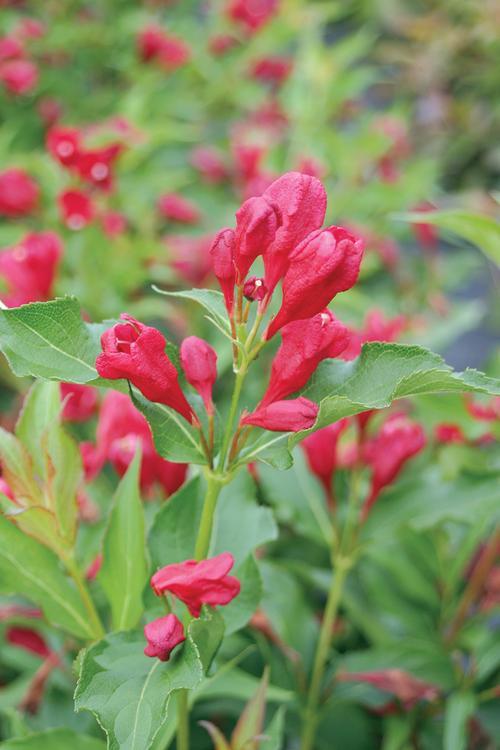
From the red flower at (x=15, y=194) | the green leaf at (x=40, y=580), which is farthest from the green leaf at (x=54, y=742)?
the red flower at (x=15, y=194)

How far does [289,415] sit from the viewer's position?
20.6 inches

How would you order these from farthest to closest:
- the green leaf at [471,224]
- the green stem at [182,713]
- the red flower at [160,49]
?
the red flower at [160,49], the green leaf at [471,224], the green stem at [182,713]

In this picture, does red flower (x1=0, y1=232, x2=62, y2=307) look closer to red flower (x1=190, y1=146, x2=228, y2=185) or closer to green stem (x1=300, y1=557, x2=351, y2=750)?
green stem (x1=300, y1=557, x2=351, y2=750)

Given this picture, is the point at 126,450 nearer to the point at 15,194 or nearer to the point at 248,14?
the point at 15,194

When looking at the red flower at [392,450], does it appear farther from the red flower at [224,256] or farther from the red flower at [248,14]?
the red flower at [248,14]

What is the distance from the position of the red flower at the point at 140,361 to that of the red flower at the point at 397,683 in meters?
0.43

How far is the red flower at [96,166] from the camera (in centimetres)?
126

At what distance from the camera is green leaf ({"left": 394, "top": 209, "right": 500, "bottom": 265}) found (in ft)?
2.58

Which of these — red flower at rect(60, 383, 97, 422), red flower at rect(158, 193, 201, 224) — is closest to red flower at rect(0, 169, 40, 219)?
red flower at rect(158, 193, 201, 224)

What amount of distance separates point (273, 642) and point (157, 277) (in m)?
0.72

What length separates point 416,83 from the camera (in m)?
3.25

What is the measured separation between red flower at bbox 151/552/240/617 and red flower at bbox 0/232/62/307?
0.62 meters

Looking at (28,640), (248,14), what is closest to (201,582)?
(28,640)

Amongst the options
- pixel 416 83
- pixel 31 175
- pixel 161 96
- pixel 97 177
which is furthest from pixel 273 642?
pixel 416 83
